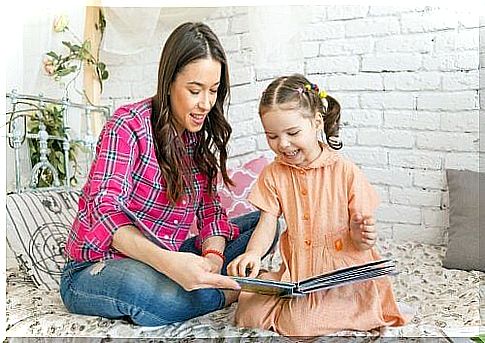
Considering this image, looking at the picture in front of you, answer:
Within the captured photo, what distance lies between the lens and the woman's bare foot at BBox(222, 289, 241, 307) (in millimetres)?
1618

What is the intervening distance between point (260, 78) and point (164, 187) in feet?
0.94

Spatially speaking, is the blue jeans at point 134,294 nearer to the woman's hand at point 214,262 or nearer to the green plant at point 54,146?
the woman's hand at point 214,262

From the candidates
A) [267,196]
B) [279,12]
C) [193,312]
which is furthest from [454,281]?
[279,12]

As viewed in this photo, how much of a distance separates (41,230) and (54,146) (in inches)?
7.0

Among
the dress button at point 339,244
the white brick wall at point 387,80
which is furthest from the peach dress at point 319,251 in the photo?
the white brick wall at point 387,80

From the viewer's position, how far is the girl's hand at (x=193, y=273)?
4.81 ft

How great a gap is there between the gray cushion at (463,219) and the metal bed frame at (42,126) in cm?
74

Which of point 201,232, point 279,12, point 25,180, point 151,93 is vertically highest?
point 279,12

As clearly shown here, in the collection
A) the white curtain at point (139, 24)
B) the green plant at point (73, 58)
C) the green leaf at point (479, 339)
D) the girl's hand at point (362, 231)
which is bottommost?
the green leaf at point (479, 339)

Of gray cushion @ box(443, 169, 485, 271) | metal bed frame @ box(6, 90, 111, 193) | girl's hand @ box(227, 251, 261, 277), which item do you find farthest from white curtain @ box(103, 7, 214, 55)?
gray cushion @ box(443, 169, 485, 271)

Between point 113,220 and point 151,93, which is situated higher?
point 151,93

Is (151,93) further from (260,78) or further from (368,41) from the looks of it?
(368,41)

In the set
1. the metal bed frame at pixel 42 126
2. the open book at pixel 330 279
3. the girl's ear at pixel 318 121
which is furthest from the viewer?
the metal bed frame at pixel 42 126

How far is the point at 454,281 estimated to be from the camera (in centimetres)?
167
